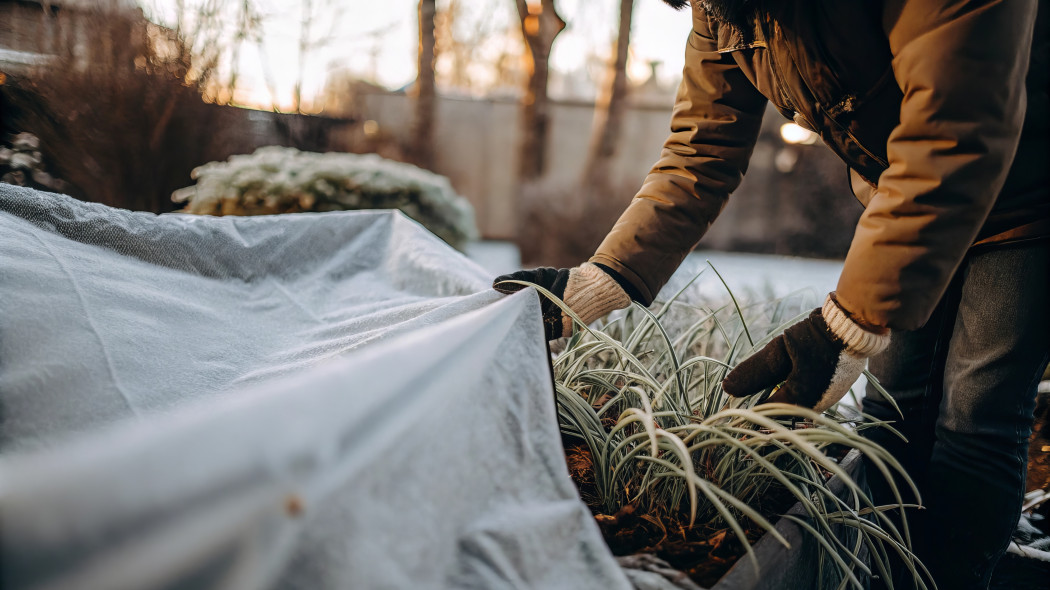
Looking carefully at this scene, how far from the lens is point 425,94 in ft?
22.9

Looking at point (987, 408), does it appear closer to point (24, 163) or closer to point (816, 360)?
point (816, 360)

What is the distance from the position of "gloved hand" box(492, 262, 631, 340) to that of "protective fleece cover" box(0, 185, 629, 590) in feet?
0.43

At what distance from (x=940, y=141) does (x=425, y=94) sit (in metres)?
6.83

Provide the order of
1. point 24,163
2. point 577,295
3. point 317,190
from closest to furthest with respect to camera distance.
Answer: point 577,295, point 24,163, point 317,190

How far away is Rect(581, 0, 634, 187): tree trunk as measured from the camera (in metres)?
6.70

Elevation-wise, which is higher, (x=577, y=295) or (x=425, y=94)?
(x=425, y=94)

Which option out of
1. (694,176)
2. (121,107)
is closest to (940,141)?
(694,176)

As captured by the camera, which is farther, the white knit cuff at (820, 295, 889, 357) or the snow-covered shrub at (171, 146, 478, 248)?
the snow-covered shrub at (171, 146, 478, 248)

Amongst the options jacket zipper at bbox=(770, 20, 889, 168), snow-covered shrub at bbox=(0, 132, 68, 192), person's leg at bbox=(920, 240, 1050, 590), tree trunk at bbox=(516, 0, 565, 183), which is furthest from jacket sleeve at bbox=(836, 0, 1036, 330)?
tree trunk at bbox=(516, 0, 565, 183)

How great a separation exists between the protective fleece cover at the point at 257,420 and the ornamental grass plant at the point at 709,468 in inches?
7.7

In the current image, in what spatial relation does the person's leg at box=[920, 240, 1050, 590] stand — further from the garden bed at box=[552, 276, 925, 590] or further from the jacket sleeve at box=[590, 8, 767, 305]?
the jacket sleeve at box=[590, 8, 767, 305]

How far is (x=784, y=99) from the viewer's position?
1.08m

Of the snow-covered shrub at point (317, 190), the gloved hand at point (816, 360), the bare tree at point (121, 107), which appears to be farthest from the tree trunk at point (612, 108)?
the gloved hand at point (816, 360)

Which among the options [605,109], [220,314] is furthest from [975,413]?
[605,109]
